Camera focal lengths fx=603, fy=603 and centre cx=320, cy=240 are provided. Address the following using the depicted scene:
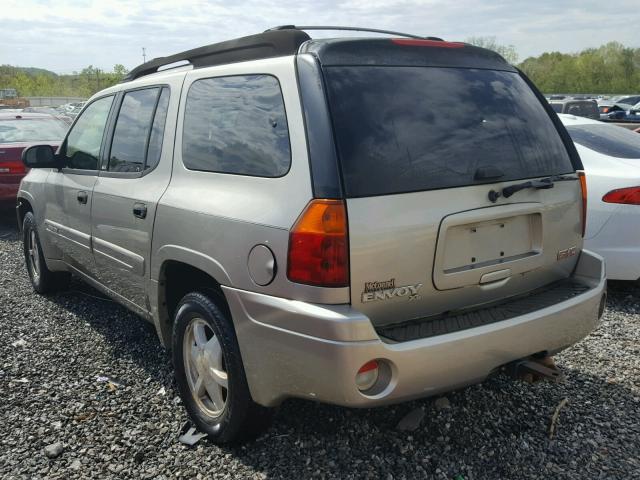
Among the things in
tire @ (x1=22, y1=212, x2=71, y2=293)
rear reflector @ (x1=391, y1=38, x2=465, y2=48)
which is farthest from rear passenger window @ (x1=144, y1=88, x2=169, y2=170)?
tire @ (x1=22, y1=212, x2=71, y2=293)

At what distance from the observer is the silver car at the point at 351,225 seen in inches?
92.6

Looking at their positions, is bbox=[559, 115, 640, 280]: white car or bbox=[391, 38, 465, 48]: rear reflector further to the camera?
bbox=[559, 115, 640, 280]: white car

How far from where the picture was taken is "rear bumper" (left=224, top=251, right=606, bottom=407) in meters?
2.28

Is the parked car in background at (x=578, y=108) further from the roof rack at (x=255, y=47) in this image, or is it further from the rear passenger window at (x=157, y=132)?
the rear passenger window at (x=157, y=132)

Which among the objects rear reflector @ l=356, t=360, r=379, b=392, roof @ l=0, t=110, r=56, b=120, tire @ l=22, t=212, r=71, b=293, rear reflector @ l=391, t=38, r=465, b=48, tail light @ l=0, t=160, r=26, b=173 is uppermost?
rear reflector @ l=391, t=38, r=465, b=48

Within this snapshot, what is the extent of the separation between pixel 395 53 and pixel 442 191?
67 centimetres

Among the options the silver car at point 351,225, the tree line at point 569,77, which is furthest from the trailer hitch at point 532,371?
the tree line at point 569,77

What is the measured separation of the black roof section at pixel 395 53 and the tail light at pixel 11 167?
7426mm

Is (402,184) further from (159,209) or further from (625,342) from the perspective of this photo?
(625,342)

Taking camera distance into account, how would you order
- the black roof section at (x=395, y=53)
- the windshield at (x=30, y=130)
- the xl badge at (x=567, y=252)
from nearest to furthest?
the black roof section at (x=395, y=53) → the xl badge at (x=567, y=252) → the windshield at (x=30, y=130)

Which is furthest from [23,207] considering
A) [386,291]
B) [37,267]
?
[386,291]

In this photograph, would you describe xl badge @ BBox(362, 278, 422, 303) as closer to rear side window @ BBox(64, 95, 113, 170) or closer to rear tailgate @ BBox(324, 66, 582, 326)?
rear tailgate @ BBox(324, 66, 582, 326)

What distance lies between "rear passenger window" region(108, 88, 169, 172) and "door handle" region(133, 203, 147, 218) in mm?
230

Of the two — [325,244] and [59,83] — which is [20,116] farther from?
[59,83]
